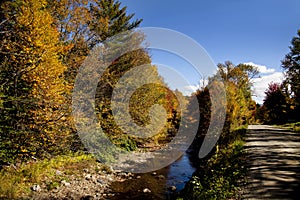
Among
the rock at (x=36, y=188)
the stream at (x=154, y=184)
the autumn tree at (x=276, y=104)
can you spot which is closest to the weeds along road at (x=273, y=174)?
the stream at (x=154, y=184)

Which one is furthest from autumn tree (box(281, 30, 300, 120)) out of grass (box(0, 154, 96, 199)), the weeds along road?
grass (box(0, 154, 96, 199))

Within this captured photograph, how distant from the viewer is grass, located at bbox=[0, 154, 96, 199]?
8445 millimetres

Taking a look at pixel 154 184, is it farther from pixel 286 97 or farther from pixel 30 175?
pixel 286 97

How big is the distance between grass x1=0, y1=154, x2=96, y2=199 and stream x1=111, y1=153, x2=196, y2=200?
2.99 metres

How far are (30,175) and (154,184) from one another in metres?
6.41

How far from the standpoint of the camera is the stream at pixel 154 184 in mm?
10828

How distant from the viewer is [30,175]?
10188mm

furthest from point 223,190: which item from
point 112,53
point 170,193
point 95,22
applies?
point 95,22

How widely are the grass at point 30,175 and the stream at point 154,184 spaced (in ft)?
9.81

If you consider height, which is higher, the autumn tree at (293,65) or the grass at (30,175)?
the autumn tree at (293,65)

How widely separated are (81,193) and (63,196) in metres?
0.91

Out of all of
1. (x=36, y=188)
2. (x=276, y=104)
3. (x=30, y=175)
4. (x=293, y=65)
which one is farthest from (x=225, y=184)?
(x=276, y=104)

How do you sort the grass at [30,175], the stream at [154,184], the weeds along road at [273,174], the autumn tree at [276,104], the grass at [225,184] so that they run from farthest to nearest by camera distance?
the autumn tree at [276,104] → the stream at [154,184] → the grass at [30,175] → the grass at [225,184] → the weeds along road at [273,174]

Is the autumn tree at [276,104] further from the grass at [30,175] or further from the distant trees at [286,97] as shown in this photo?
the grass at [30,175]
